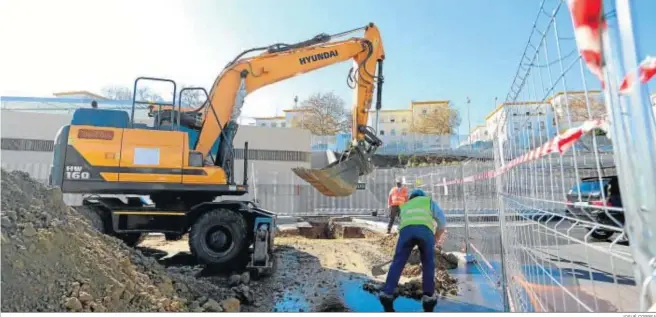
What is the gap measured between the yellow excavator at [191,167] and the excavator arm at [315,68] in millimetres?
17

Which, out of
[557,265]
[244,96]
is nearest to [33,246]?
[557,265]

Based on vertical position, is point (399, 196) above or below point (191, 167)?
below

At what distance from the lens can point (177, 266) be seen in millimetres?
5660

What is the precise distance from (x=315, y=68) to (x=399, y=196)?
397 cm

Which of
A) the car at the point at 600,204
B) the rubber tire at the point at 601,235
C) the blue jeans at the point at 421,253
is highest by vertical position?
the car at the point at 600,204

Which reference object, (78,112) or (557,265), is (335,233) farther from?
(557,265)

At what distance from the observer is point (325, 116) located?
35.8m

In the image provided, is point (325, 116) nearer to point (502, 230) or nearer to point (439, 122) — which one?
point (439, 122)

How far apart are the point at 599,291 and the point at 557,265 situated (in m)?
0.36

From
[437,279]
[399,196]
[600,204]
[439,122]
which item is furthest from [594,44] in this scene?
[439,122]

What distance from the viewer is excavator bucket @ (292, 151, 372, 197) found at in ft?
19.6

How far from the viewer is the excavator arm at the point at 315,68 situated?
6.05 metres

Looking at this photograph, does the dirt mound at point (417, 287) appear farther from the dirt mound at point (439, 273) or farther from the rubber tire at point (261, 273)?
the rubber tire at point (261, 273)

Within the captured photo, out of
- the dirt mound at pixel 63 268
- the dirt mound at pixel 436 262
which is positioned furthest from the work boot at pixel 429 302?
the dirt mound at pixel 63 268
